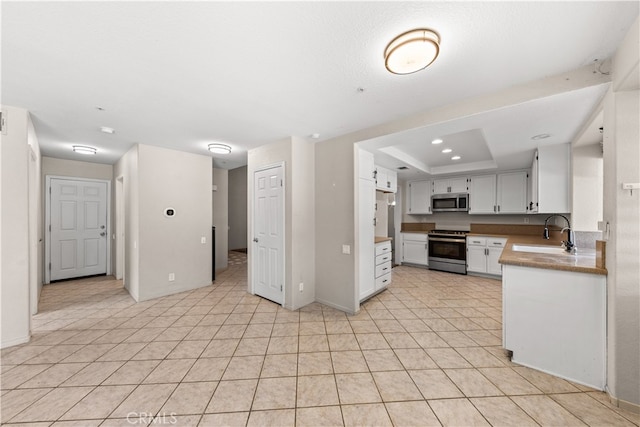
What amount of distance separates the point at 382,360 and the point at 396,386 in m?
0.33

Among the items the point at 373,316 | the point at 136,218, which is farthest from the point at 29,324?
the point at 373,316

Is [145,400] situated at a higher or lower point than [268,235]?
lower

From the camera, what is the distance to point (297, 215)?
3.34 meters

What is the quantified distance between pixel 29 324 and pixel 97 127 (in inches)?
90.7

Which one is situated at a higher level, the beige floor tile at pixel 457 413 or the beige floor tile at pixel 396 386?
the beige floor tile at pixel 457 413

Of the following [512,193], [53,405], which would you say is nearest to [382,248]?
[512,193]

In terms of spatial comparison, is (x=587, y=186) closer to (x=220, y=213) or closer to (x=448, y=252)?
(x=448, y=252)

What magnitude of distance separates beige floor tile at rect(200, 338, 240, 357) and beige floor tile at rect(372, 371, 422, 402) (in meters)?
1.37

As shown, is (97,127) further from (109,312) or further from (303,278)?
(303,278)

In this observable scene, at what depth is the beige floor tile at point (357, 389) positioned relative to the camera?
5.53 feet

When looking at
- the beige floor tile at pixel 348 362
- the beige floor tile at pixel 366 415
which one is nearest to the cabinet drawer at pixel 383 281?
the beige floor tile at pixel 348 362

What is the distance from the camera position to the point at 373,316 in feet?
10.0

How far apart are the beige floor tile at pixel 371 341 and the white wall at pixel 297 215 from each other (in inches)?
43.0

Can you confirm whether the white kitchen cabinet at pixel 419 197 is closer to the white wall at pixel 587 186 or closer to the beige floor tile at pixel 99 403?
the white wall at pixel 587 186
